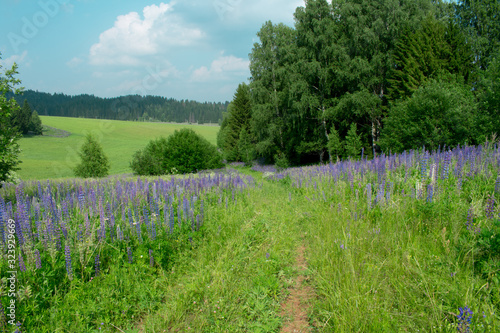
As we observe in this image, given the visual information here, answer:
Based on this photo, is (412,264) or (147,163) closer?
(412,264)

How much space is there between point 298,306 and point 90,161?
25.8 metres

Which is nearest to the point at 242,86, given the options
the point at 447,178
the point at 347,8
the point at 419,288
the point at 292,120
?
the point at 292,120

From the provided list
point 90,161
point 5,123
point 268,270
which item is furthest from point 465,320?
point 90,161

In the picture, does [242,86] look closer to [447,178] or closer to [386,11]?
[386,11]

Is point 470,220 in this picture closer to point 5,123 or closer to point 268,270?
point 268,270

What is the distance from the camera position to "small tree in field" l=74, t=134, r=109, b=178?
24.5 meters

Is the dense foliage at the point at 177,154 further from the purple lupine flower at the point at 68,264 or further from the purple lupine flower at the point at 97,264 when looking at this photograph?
the purple lupine flower at the point at 68,264

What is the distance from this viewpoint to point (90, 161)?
24.5 meters

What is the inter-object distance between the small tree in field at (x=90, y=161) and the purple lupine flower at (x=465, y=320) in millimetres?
26648

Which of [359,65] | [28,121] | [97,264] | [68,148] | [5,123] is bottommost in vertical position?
[97,264]

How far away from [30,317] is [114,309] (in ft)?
2.39

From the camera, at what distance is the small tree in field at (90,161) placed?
2448 centimetres

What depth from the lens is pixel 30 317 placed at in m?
2.70

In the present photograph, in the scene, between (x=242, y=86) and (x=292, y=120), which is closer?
(x=292, y=120)
